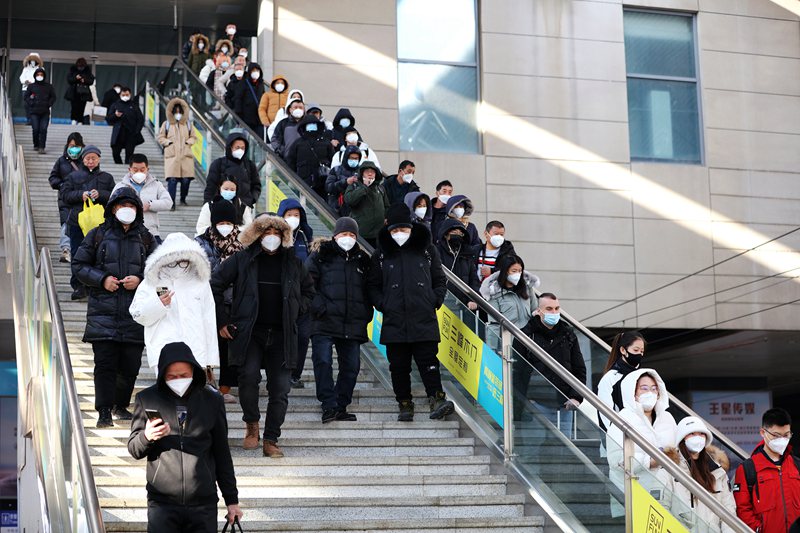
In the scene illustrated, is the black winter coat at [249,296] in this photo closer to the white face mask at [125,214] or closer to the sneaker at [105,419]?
the white face mask at [125,214]

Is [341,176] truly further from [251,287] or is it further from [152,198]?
[251,287]

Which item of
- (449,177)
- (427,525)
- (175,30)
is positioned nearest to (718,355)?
(449,177)

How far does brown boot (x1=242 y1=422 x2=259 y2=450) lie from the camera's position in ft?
25.2

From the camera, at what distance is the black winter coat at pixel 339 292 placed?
846 centimetres

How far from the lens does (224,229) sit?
8.60 meters

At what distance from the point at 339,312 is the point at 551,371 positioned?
178 centimetres

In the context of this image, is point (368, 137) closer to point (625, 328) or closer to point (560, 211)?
point (560, 211)

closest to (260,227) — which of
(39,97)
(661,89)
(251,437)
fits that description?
(251,437)

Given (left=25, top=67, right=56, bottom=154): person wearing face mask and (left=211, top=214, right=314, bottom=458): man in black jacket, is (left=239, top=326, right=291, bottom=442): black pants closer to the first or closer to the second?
(left=211, top=214, right=314, bottom=458): man in black jacket

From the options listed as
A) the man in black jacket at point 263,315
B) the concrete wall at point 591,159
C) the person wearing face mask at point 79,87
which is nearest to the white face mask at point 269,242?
the man in black jacket at point 263,315

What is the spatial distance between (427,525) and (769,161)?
14.7m

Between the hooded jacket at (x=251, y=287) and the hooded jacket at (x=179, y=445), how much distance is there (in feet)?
7.19

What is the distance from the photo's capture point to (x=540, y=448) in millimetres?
7449

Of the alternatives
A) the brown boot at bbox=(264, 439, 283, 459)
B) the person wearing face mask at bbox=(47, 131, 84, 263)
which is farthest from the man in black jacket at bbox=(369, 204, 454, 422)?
the person wearing face mask at bbox=(47, 131, 84, 263)
